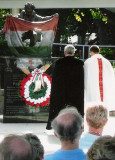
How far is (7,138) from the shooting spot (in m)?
2.19

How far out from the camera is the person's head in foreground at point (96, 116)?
12.6ft

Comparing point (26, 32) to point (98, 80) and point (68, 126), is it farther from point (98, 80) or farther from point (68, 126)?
point (68, 126)

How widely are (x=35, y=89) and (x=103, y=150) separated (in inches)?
254

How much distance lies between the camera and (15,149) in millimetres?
2062

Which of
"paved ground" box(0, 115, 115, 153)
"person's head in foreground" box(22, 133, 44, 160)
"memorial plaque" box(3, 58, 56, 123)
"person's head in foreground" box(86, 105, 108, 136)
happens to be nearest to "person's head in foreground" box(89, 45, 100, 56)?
"memorial plaque" box(3, 58, 56, 123)

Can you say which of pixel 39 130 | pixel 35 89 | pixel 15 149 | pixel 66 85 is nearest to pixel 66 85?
pixel 66 85

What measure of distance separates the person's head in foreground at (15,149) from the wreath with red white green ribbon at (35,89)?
6.46 meters

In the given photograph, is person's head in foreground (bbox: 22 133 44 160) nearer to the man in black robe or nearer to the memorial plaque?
the man in black robe

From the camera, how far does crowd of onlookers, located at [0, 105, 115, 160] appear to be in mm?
2096

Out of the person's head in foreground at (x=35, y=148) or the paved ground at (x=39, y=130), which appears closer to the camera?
the person's head in foreground at (x=35, y=148)

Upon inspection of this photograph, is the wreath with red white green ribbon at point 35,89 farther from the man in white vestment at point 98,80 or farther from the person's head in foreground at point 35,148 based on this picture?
the person's head in foreground at point 35,148

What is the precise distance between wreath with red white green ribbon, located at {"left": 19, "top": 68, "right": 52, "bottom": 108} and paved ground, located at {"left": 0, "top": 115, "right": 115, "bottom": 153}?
537mm

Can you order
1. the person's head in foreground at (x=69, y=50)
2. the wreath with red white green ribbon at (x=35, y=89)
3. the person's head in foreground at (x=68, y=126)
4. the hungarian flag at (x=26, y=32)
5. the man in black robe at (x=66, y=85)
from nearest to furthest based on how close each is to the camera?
the person's head in foreground at (x=68, y=126) < the person's head in foreground at (x=69, y=50) < the man in black robe at (x=66, y=85) < the wreath with red white green ribbon at (x=35, y=89) < the hungarian flag at (x=26, y=32)

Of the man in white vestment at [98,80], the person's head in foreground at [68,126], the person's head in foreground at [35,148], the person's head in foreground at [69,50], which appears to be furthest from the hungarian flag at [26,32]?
the person's head in foreground at [35,148]
